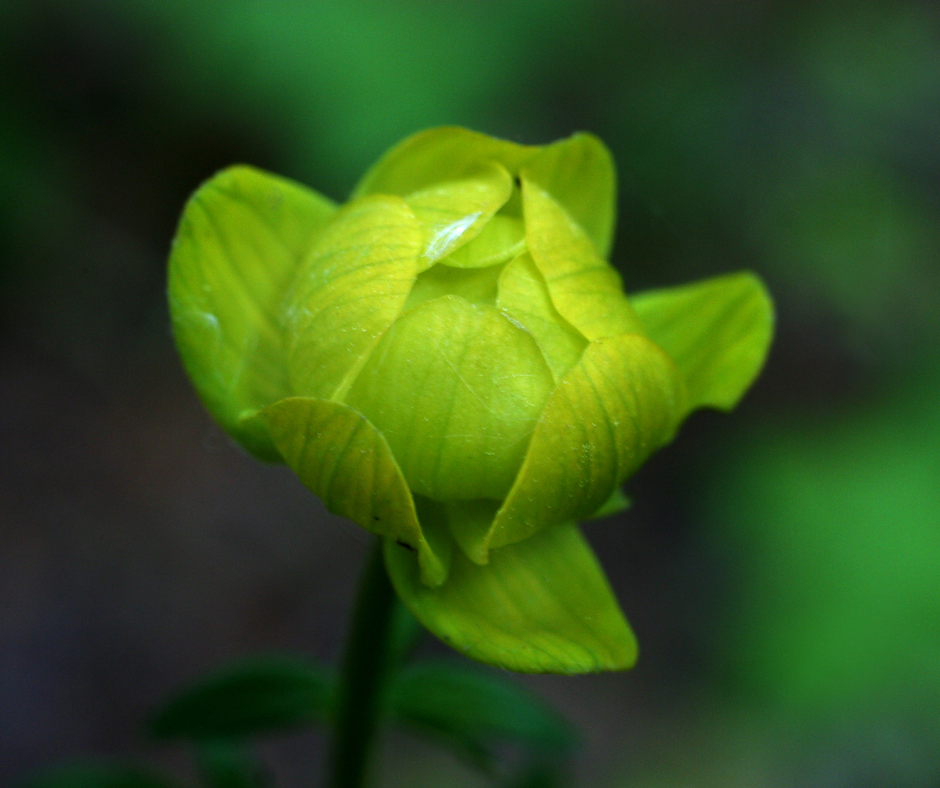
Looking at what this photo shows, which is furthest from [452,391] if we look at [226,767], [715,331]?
[226,767]

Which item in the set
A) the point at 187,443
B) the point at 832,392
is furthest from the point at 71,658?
the point at 832,392

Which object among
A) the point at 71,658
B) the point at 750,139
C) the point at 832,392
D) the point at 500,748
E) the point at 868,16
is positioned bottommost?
the point at 500,748

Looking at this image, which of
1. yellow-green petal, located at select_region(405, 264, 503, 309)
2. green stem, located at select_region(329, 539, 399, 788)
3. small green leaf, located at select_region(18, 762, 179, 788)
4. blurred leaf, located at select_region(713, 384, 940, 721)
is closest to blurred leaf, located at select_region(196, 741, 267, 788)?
small green leaf, located at select_region(18, 762, 179, 788)

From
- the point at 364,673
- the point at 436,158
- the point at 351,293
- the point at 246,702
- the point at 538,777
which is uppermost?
the point at 436,158

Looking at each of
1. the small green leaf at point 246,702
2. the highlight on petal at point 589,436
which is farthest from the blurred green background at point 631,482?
the highlight on petal at point 589,436

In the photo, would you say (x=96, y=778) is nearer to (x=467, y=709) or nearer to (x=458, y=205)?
(x=467, y=709)

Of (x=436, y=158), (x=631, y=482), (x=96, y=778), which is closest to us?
(x=436, y=158)

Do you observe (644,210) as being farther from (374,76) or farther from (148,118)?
(148,118)
